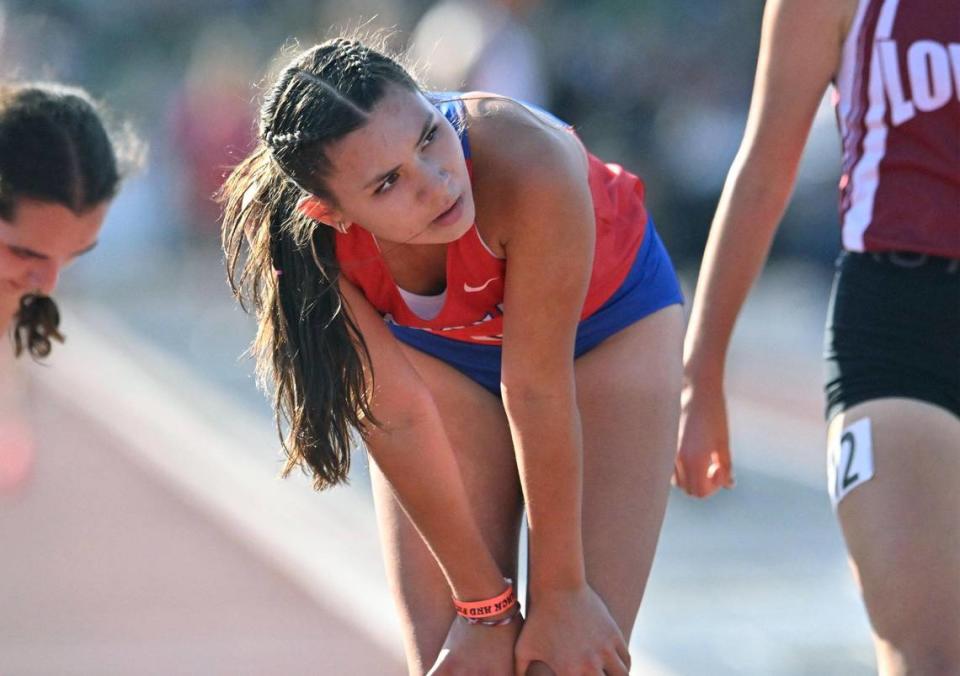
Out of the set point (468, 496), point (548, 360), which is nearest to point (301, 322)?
point (548, 360)

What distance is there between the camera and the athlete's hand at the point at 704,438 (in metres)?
3.38

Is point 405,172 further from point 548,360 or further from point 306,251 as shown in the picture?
point 548,360

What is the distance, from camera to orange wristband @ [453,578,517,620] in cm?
297

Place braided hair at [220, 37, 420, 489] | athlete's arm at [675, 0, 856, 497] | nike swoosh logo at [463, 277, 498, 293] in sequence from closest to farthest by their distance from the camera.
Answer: braided hair at [220, 37, 420, 489] → nike swoosh logo at [463, 277, 498, 293] → athlete's arm at [675, 0, 856, 497]

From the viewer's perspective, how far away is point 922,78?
3043mm

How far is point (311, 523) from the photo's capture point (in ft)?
24.1

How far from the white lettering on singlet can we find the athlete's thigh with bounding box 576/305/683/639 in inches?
25.0

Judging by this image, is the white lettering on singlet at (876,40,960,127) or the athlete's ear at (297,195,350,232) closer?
the athlete's ear at (297,195,350,232)

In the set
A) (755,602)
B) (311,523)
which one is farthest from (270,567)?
(755,602)

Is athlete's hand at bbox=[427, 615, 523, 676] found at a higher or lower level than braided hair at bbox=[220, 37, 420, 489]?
lower

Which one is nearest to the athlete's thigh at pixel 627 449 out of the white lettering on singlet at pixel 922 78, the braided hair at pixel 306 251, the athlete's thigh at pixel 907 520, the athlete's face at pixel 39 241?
the athlete's thigh at pixel 907 520

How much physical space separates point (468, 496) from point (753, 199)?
866 millimetres

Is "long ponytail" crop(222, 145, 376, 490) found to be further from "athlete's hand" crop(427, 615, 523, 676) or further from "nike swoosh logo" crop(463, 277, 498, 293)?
"athlete's hand" crop(427, 615, 523, 676)

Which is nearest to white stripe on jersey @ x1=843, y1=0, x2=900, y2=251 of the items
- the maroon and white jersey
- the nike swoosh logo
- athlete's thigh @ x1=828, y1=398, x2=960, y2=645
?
the maroon and white jersey
